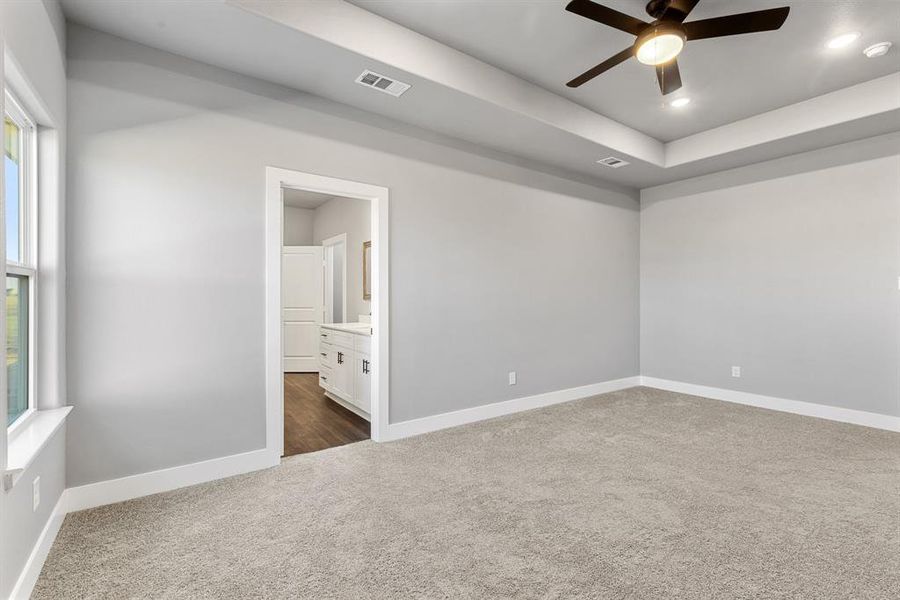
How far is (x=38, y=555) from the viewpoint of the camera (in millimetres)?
1872

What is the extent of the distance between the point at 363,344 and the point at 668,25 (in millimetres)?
3266

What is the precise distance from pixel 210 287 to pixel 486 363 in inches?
97.4

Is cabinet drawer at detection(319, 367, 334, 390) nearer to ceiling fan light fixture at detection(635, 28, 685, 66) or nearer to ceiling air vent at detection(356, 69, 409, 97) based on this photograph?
ceiling air vent at detection(356, 69, 409, 97)

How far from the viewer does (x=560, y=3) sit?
2.56 m

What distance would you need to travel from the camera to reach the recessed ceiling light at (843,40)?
2.86m

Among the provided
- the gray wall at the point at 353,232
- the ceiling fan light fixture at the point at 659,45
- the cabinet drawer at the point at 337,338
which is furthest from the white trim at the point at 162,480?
the ceiling fan light fixture at the point at 659,45

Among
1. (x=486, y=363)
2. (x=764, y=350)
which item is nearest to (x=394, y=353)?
(x=486, y=363)

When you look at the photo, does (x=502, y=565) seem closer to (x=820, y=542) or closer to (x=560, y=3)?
(x=820, y=542)

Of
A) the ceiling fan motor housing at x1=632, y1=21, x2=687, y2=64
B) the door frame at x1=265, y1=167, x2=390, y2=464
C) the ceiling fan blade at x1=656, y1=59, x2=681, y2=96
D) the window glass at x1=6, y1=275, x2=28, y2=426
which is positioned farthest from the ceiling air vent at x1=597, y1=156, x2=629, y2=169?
the window glass at x1=6, y1=275, x2=28, y2=426

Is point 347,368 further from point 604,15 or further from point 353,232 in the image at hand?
point 604,15

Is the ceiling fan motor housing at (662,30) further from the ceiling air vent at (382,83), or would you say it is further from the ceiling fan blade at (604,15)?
the ceiling air vent at (382,83)

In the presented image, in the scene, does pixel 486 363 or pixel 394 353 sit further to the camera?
pixel 486 363

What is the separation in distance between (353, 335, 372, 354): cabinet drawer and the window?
2220 millimetres

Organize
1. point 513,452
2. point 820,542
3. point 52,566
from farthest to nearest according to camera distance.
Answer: point 513,452 → point 820,542 → point 52,566
